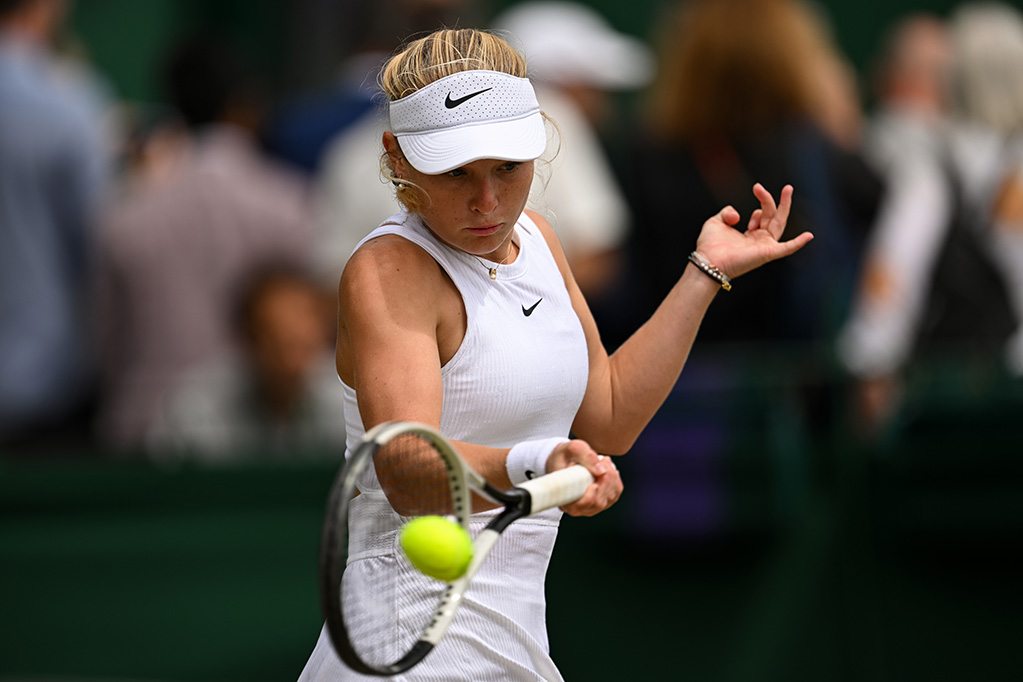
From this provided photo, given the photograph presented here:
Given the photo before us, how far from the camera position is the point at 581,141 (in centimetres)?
449

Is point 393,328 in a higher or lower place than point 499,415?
higher

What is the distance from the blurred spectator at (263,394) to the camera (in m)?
4.98

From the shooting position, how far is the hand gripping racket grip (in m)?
1.75

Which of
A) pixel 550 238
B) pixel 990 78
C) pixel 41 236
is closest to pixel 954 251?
pixel 990 78

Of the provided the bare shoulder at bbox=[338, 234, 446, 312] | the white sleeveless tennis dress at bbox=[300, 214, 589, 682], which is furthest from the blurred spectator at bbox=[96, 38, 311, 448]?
the bare shoulder at bbox=[338, 234, 446, 312]

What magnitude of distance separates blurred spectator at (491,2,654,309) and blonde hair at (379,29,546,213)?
0.32 ft

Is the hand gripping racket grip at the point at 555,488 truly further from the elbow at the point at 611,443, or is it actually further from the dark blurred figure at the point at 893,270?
the dark blurred figure at the point at 893,270

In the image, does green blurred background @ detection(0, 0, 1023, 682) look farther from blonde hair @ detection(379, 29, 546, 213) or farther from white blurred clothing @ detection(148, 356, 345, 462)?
blonde hair @ detection(379, 29, 546, 213)

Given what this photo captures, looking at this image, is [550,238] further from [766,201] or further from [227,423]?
[227,423]

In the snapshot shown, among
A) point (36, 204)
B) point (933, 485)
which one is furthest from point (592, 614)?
point (36, 204)

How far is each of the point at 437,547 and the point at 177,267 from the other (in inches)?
147

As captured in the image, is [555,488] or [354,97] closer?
[555,488]

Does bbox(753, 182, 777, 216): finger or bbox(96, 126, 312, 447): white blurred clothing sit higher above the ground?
bbox(753, 182, 777, 216): finger

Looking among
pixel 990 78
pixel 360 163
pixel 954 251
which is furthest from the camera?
pixel 360 163
